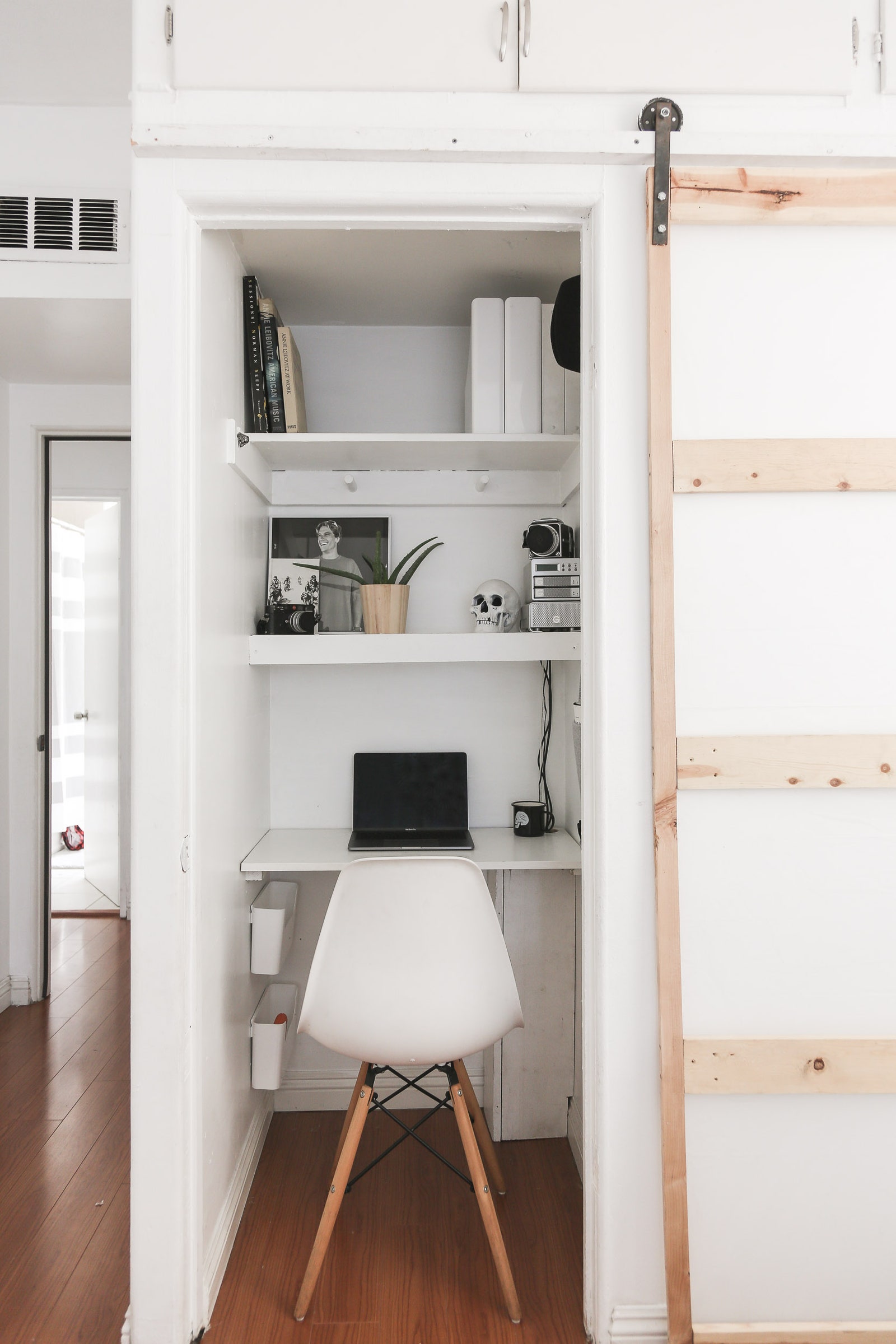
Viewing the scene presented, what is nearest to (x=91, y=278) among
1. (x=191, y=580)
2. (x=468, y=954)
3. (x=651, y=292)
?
(x=191, y=580)

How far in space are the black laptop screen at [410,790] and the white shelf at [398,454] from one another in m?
0.83

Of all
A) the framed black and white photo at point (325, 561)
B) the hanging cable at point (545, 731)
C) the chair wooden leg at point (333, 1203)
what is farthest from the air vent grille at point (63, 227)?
the chair wooden leg at point (333, 1203)

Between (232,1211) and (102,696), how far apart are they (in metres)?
2.97

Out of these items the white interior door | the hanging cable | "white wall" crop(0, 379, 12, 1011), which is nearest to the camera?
the hanging cable

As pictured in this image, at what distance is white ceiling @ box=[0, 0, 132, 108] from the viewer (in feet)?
6.48

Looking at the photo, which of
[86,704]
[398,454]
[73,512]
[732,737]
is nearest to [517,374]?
[398,454]

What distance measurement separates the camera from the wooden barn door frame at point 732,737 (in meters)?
1.49

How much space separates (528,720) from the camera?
8.23 feet

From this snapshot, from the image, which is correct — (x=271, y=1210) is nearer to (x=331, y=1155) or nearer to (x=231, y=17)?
(x=331, y=1155)

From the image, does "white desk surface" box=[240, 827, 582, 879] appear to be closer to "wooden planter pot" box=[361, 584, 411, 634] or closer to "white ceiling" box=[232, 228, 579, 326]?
"wooden planter pot" box=[361, 584, 411, 634]

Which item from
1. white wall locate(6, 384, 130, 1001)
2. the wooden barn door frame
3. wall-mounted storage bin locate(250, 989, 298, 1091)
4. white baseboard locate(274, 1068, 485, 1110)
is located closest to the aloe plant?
the wooden barn door frame

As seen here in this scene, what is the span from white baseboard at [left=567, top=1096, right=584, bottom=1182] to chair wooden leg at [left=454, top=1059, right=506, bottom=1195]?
0.20 meters

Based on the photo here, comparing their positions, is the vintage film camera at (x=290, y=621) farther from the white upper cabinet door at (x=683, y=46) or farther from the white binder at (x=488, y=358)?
the white upper cabinet door at (x=683, y=46)

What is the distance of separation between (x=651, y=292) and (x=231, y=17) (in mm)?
888
